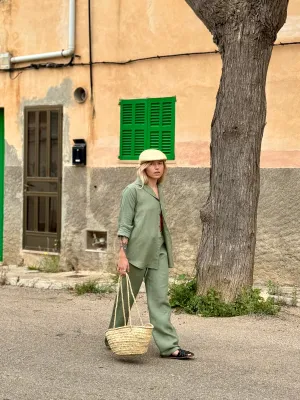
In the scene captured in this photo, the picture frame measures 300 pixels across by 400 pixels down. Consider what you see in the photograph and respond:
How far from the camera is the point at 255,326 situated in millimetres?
9672

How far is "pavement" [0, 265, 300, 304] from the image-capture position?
38.3 feet

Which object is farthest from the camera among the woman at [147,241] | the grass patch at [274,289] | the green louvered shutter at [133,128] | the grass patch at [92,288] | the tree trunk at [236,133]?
the green louvered shutter at [133,128]

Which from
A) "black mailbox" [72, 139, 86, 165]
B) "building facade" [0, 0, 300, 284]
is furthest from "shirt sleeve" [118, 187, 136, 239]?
"black mailbox" [72, 139, 86, 165]

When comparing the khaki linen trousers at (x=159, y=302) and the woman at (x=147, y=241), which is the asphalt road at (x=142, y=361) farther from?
the woman at (x=147, y=241)

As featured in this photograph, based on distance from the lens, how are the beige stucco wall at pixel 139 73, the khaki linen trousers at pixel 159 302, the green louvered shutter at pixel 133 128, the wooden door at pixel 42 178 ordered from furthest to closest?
the wooden door at pixel 42 178 → the green louvered shutter at pixel 133 128 → the beige stucco wall at pixel 139 73 → the khaki linen trousers at pixel 159 302

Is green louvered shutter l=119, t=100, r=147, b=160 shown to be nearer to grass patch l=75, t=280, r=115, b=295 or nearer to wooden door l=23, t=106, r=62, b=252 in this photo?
wooden door l=23, t=106, r=62, b=252

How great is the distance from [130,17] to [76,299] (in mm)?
4693

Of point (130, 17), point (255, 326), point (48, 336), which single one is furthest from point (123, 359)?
point (130, 17)

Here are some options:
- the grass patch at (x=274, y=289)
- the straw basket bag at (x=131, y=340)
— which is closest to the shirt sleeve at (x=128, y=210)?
the straw basket bag at (x=131, y=340)

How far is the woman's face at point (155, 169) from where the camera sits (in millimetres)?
8289

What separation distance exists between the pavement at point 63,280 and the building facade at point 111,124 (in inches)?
14.5

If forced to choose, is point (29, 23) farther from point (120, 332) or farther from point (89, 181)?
point (120, 332)

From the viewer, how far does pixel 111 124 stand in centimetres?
1433

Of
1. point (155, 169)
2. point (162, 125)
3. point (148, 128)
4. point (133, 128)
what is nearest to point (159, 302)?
point (155, 169)
